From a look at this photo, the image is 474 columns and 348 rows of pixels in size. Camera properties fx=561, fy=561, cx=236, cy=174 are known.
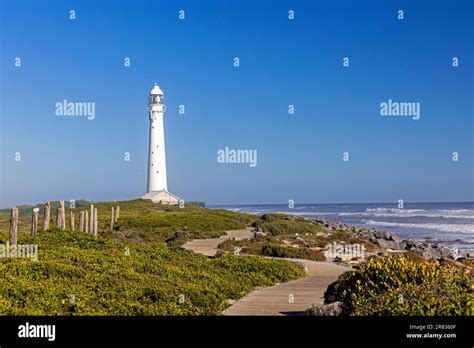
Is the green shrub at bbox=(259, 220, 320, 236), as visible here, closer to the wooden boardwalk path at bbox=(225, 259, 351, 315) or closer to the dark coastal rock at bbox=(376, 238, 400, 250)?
the dark coastal rock at bbox=(376, 238, 400, 250)

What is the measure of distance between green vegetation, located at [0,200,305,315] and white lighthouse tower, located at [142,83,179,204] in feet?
125

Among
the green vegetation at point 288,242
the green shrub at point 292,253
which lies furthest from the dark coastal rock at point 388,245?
the green shrub at point 292,253

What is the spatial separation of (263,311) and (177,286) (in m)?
1.84

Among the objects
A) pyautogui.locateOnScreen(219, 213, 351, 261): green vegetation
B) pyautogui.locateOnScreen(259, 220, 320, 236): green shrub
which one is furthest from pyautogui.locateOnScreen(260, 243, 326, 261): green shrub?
pyautogui.locateOnScreen(259, 220, 320, 236): green shrub

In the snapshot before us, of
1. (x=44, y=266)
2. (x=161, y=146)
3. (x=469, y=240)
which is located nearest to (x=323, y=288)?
(x=44, y=266)

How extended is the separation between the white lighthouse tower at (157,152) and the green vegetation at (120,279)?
3805 cm

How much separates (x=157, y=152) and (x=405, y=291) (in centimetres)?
4891

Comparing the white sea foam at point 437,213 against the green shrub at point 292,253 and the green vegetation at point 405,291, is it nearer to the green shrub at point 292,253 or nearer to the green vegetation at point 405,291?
the green shrub at point 292,253

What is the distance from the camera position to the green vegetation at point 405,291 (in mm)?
6898

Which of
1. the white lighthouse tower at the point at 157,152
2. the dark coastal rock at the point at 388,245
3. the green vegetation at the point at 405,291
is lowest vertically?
the dark coastal rock at the point at 388,245

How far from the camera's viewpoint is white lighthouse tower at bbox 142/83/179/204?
55469 millimetres

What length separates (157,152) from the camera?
55.4 metres

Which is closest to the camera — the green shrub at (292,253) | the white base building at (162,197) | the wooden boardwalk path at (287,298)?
the wooden boardwalk path at (287,298)
